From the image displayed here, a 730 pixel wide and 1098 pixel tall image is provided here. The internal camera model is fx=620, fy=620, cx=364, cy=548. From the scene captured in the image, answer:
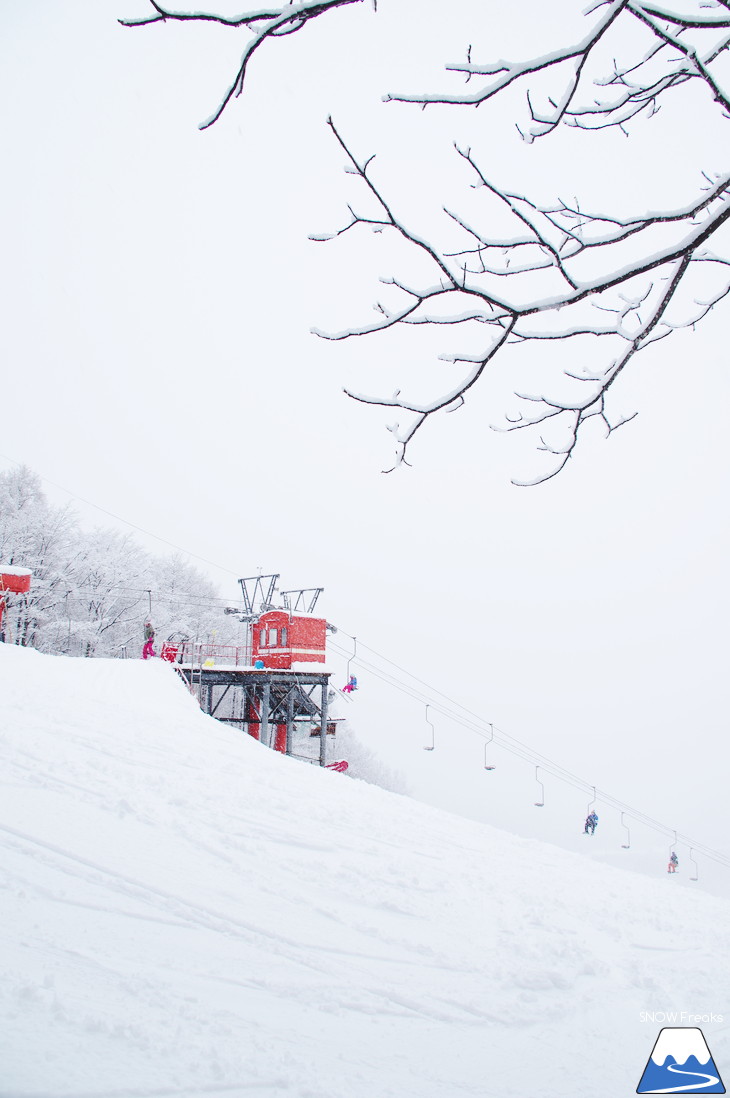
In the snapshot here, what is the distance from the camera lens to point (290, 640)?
23312mm

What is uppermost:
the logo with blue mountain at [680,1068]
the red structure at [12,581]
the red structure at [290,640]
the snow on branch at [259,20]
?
the snow on branch at [259,20]

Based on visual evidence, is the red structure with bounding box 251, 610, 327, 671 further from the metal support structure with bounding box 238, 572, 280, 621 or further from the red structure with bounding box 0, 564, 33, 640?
the red structure with bounding box 0, 564, 33, 640

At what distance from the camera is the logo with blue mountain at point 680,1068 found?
3.20m

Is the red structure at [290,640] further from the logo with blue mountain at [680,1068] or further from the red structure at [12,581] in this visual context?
the logo with blue mountain at [680,1068]

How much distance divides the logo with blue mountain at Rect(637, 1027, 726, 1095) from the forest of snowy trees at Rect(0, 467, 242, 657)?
24902 millimetres

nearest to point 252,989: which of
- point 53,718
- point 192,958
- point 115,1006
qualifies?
point 192,958

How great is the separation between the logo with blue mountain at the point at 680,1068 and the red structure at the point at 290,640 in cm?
1998

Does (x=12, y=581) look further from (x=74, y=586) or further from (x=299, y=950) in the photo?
(x=299, y=950)

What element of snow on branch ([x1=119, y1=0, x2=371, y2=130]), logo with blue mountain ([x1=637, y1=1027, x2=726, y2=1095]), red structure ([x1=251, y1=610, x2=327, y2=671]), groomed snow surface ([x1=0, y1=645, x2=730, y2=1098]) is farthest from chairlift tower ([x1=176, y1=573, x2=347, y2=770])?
snow on branch ([x1=119, y1=0, x2=371, y2=130])

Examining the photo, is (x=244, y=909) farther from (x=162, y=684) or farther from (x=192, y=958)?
(x=162, y=684)

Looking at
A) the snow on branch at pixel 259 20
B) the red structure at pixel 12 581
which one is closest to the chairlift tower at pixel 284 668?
the red structure at pixel 12 581

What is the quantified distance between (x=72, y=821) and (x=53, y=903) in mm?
1596

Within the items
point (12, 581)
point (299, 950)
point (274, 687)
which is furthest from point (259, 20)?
point (274, 687)

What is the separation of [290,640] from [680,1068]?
20437 mm
